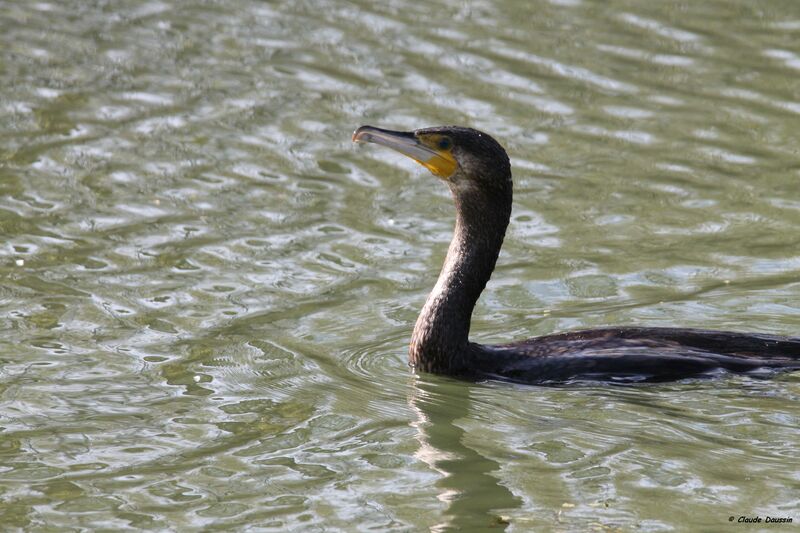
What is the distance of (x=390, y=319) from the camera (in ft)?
30.0

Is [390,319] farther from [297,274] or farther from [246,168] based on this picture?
[246,168]

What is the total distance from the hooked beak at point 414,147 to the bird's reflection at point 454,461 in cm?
112

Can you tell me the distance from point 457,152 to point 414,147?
9.5 inches

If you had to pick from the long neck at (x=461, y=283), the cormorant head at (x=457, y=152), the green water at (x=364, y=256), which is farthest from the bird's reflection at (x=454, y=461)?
the cormorant head at (x=457, y=152)

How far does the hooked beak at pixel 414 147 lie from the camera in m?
8.12

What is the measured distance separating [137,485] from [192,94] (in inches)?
280

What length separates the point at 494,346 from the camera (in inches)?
324

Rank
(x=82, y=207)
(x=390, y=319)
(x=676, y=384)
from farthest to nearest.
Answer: (x=82, y=207) < (x=390, y=319) < (x=676, y=384)

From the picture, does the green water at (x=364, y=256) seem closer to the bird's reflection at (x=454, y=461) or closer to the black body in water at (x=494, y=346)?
the bird's reflection at (x=454, y=461)

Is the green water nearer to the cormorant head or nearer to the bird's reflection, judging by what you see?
the bird's reflection

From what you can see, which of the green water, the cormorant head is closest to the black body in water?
the cormorant head

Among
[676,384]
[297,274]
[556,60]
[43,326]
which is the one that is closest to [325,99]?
[556,60]

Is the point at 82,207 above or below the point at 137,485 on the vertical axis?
above

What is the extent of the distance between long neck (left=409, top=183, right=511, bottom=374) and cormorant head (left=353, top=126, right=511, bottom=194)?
7 cm
